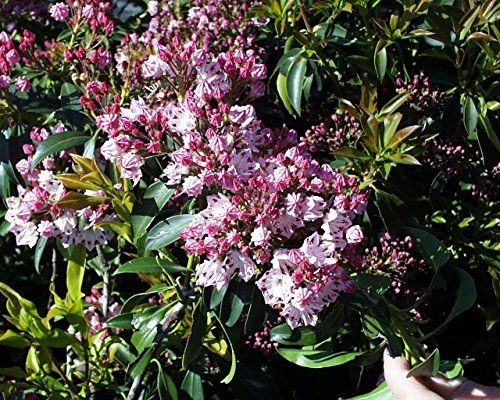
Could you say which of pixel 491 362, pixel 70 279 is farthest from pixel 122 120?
pixel 491 362

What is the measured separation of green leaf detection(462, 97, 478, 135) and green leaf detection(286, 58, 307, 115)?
13.3 inches

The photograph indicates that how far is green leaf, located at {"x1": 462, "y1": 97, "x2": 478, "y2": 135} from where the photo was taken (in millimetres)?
1430

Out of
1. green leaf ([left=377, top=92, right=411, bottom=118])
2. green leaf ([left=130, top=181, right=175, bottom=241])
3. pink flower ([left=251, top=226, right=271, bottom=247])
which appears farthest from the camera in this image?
green leaf ([left=377, top=92, right=411, bottom=118])

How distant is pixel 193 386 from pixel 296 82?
2.20 ft

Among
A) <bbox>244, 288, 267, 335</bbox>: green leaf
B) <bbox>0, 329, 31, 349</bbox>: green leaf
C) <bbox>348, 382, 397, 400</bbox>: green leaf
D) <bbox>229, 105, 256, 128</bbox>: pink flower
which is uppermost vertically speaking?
<bbox>229, 105, 256, 128</bbox>: pink flower

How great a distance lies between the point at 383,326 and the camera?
3.96ft

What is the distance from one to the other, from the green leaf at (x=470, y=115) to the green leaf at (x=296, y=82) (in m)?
0.34

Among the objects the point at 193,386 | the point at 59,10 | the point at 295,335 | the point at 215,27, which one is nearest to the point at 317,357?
the point at 295,335

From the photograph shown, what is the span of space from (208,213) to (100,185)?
1.10 feet

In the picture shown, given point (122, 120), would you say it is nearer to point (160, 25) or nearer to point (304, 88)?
point (304, 88)

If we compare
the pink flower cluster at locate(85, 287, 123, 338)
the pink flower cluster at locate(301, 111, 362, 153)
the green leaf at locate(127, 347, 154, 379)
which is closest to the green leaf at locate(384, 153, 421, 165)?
the pink flower cluster at locate(301, 111, 362, 153)

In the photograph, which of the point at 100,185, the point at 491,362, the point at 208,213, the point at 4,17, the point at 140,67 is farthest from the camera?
the point at 4,17

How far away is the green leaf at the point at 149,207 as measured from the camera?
1.29 m

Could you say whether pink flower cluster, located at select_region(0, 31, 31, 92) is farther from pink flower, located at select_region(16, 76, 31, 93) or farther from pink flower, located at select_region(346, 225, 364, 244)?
pink flower, located at select_region(346, 225, 364, 244)
